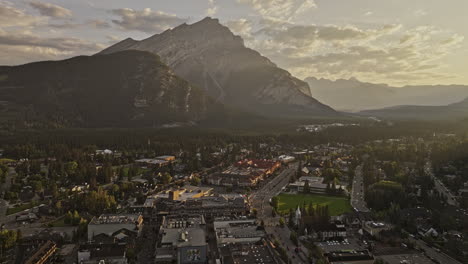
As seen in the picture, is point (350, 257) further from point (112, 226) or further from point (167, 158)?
point (167, 158)

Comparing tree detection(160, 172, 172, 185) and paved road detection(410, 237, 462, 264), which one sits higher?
tree detection(160, 172, 172, 185)

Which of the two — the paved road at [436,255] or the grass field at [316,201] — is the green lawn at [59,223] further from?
the paved road at [436,255]

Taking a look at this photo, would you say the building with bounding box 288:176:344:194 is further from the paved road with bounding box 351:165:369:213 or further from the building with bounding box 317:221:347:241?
the building with bounding box 317:221:347:241

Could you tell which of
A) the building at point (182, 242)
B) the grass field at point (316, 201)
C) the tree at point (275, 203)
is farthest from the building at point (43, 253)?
the grass field at point (316, 201)

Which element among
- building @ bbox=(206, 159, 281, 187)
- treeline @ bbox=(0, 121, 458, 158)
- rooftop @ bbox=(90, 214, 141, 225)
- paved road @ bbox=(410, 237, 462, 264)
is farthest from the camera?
treeline @ bbox=(0, 121, 458, 158)

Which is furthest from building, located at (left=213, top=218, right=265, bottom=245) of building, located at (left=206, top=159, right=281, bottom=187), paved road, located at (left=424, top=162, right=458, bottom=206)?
paved road, located at (left=424, top=162, right=458, bottom=206)

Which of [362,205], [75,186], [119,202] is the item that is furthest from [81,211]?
[362,205]
